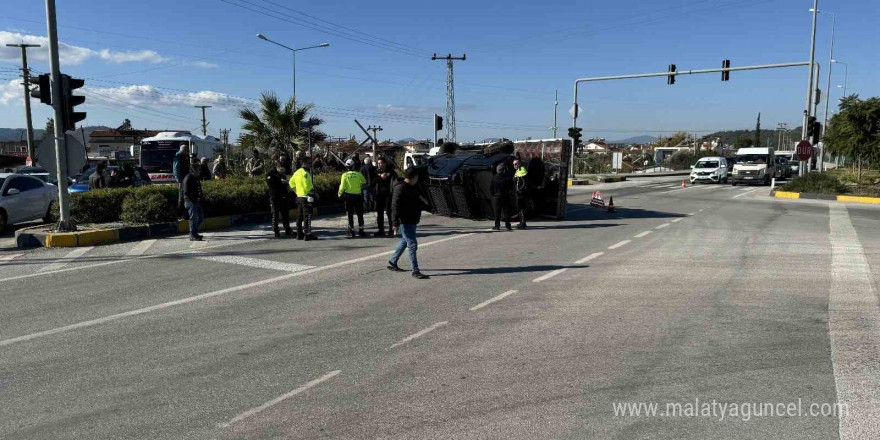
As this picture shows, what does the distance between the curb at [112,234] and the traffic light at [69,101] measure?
7.01 feet

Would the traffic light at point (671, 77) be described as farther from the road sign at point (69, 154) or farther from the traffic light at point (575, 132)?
the road sign at point (69, 154)

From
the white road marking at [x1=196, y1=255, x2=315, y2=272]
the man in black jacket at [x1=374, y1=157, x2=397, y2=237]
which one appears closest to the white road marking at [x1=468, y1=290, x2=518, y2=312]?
the white road marking at [x1=196, y1=255, x2=315, y2=272]

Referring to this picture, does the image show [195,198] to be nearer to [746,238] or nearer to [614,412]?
[614,412]

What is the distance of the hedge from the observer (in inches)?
524

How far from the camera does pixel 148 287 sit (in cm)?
816

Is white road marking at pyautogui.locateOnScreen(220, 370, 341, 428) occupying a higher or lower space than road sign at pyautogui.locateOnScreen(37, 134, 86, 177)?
lower

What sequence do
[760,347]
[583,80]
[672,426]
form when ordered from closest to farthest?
1. [672,426]
2. [760,347]
3. [583,80]

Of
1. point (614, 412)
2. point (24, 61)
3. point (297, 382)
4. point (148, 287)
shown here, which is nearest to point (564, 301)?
point (614, 412)

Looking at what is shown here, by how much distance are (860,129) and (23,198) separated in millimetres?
30395

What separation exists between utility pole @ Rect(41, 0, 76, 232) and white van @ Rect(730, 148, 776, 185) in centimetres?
3381

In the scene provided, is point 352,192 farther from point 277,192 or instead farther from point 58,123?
point 58,123

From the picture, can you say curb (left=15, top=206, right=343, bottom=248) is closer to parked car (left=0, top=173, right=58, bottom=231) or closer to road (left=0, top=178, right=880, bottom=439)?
road (left=0, top=178, right=880, bottom=439)

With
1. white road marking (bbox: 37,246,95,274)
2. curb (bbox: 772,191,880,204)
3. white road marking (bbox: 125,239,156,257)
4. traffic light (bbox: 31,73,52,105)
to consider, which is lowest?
white road marking (bbox: 37,246,95,274)

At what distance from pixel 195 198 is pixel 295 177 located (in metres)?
1.93
